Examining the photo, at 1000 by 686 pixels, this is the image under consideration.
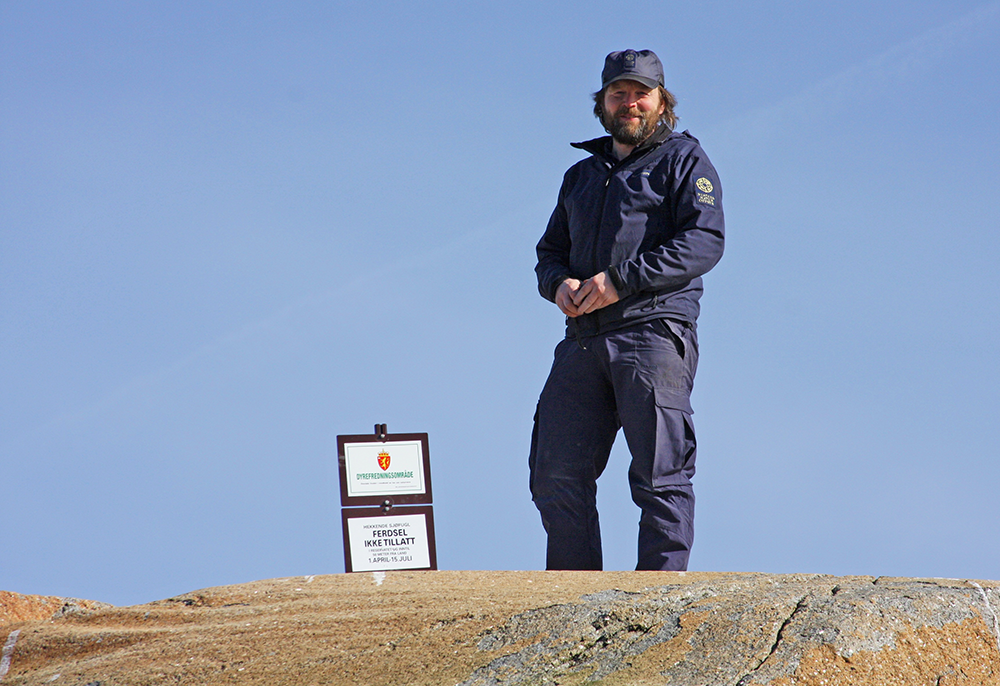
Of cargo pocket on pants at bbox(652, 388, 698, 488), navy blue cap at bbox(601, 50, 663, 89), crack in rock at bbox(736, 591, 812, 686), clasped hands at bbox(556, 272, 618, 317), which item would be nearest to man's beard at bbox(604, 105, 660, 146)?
navy blue cap at bbox(601, 50, 663, 89)

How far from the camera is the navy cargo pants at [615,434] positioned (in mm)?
3758

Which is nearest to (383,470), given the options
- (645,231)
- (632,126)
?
(645,231)

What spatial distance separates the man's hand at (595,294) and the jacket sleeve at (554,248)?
25cm

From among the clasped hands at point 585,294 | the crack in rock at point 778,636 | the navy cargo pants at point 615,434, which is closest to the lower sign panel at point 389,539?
the navy cargo pants at point 615,434

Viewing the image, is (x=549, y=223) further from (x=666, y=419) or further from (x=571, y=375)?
(x=666, y=419)

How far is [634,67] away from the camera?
13.4 ft

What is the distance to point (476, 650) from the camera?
2736 millimetres

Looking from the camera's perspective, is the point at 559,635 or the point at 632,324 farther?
the point at 632,324

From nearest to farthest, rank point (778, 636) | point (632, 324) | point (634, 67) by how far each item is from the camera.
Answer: point (778, 636) → point (632, 324) → point (634, 67)

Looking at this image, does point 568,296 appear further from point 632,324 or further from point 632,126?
point 632,126

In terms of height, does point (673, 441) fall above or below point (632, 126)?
below

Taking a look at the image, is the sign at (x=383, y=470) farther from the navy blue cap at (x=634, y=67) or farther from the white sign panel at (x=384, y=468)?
the navy blue cap at (x=634, y=67)

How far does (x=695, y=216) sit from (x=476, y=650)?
1836mm

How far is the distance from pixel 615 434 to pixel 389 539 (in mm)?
1010
